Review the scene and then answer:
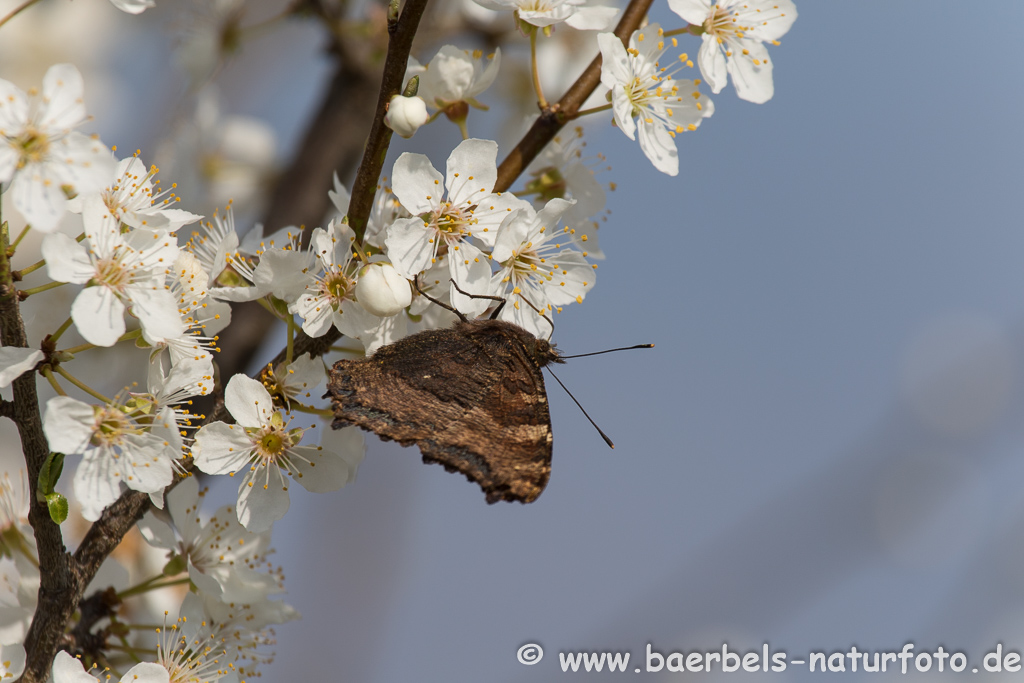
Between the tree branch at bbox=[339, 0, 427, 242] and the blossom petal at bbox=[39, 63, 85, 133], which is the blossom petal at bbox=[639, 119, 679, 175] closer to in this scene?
the tree branch at bbox=[339, 0, 427, 242]

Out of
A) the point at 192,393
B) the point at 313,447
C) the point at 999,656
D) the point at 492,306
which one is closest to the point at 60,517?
the point at 192,393

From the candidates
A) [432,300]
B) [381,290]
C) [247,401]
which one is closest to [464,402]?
[432,300]

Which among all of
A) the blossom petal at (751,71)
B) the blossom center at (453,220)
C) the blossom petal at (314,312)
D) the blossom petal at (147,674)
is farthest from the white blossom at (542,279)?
the blossom petal at (147,674)

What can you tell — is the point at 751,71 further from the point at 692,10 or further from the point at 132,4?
the point at 132,4

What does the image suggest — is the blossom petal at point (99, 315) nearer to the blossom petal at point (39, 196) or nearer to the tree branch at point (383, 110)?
the blossom petal at point (39, 196)

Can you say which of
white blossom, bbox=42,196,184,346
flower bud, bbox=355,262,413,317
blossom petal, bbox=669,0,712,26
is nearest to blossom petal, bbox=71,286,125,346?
white blossom, bbox=42,196,184,346
